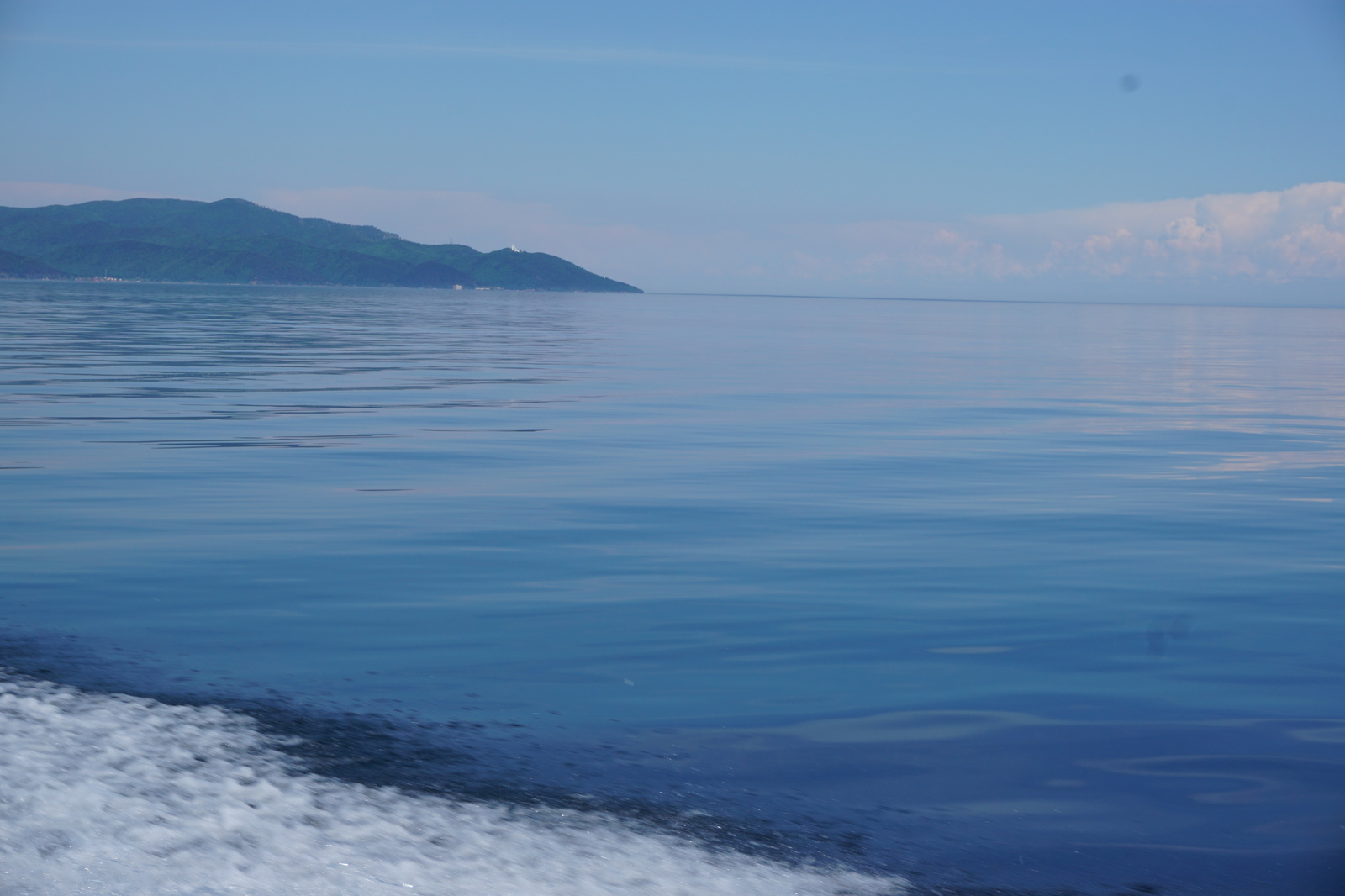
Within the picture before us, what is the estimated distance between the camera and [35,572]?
10.8m

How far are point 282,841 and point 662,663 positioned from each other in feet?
11.7

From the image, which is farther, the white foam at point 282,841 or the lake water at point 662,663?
the lake water at point 662,663

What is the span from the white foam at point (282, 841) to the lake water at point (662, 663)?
0.07 feet

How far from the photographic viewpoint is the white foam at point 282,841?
517cm

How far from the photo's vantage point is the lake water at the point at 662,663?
18.5 feet

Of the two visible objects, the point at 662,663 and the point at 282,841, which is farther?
the point at 662,663

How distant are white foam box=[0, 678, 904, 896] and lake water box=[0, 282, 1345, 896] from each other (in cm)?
2

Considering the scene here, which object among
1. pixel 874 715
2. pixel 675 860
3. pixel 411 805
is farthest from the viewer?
pixel 874 715

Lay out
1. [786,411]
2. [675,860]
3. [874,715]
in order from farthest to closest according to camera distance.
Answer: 1. [786,411]
2. [874,715]
3. [675,860]

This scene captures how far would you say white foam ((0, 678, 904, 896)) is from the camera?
17.0 ft

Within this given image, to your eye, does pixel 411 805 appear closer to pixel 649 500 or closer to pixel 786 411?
pixel 649 500

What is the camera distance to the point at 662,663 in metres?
8.63

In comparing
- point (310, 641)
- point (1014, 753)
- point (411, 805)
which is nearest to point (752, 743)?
point (1014, 753)

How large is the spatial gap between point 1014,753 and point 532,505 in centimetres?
840
